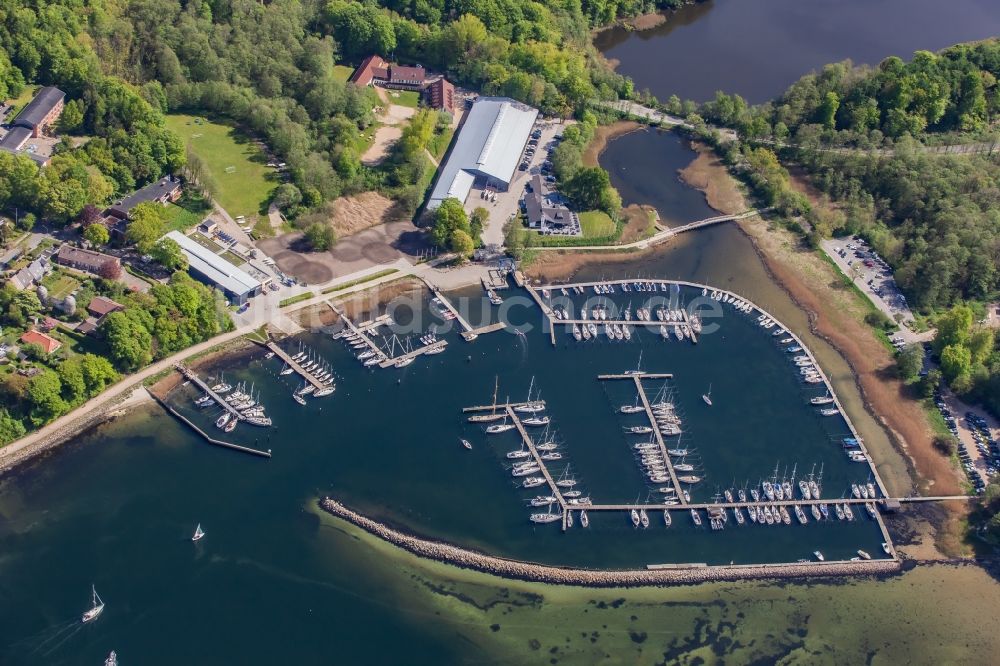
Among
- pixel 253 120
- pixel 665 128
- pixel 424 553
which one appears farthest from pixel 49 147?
pixel 665 128

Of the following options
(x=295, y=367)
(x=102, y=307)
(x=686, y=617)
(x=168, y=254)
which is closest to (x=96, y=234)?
(x=168, y=254)

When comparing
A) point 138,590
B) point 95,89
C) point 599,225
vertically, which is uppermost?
point 95,89

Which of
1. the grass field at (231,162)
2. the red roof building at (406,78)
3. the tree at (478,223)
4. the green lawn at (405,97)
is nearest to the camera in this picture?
the tree at (478,223)

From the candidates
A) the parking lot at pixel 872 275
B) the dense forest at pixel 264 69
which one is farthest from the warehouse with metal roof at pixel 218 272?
the parking lot at pixel 872 275

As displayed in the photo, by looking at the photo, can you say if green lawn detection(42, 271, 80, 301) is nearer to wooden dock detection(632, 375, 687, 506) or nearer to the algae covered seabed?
the algae covered seabed

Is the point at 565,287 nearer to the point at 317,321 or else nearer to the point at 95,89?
the point at 317,321

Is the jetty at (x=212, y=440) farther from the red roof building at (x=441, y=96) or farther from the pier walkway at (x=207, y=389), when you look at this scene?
the red roof building at (x=441, y=96)

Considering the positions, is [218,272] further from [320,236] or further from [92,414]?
[92,414]
